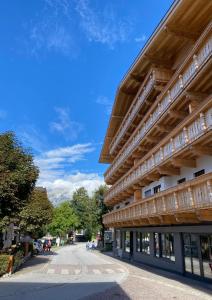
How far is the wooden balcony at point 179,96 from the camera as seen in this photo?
15.2 metres

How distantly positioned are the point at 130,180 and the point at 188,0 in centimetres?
1587

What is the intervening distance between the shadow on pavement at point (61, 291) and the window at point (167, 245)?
6.14 m

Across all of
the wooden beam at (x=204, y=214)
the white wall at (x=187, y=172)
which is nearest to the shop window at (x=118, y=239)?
the white wall at (x=187, y=172)

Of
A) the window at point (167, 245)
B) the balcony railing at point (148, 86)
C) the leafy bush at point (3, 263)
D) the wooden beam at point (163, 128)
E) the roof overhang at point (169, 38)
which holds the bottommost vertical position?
the leafy bush at point (3, 263)

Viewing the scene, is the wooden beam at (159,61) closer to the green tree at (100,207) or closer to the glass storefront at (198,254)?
the glass storefront at (198,254)

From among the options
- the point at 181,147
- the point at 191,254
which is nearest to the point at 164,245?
the point at 191,254

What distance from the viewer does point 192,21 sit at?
18891 mm

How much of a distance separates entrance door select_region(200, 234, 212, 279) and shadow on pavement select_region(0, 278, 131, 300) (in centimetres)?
Result: 497

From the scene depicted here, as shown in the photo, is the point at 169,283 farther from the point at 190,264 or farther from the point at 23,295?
the point at 23,295

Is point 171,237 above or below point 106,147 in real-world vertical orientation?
below

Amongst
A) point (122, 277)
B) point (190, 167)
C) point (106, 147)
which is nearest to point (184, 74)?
point (190, 167)

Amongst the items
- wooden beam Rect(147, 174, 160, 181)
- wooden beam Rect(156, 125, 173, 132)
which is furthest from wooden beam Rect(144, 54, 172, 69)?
wooden beam Rect(147, 174, 160, 181)

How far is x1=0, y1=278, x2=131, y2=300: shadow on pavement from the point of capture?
13.4m

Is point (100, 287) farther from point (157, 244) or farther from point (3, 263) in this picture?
point (157, 244)
